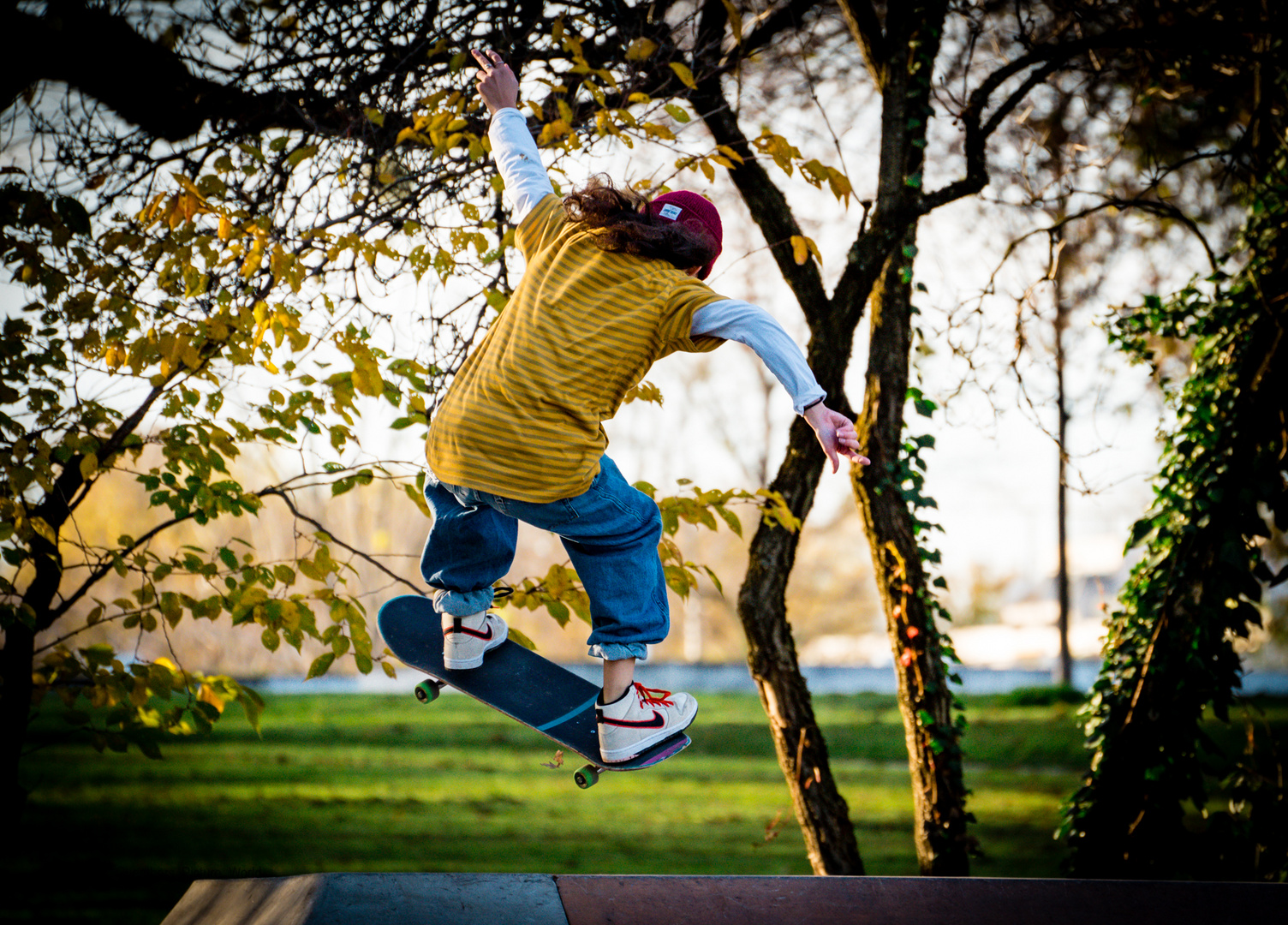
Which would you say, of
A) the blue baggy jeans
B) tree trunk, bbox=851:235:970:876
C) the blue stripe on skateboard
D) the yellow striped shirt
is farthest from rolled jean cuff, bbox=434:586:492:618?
Result: tree trunk, bbox=851:235:970:876

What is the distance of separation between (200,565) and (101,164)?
168 cm

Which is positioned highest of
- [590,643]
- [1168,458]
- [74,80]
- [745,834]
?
[74,80]

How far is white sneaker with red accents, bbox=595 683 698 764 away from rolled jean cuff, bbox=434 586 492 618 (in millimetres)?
468

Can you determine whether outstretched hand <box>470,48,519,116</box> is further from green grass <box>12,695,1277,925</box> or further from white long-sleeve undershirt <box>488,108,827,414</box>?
green grass <box>12,695,1277,925</box>

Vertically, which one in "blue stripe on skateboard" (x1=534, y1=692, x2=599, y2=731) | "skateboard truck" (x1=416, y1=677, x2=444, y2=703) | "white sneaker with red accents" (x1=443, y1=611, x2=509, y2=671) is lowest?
"blue stripe on skateboard" (x1=534, y1=692, x2=599, y2=731)

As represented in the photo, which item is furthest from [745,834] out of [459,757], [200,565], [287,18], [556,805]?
[287,18]

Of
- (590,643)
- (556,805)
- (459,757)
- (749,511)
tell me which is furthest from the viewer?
(749,511)

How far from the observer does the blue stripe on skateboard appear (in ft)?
8.79

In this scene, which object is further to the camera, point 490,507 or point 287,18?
point 287,18

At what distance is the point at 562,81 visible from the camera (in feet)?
12.6

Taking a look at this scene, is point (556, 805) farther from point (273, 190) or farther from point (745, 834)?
point (273, 190)

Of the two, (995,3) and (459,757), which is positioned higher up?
(995,3)

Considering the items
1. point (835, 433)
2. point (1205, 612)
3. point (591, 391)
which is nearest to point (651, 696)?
point (591, 391)

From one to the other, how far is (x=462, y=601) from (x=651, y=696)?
624 millimetres
